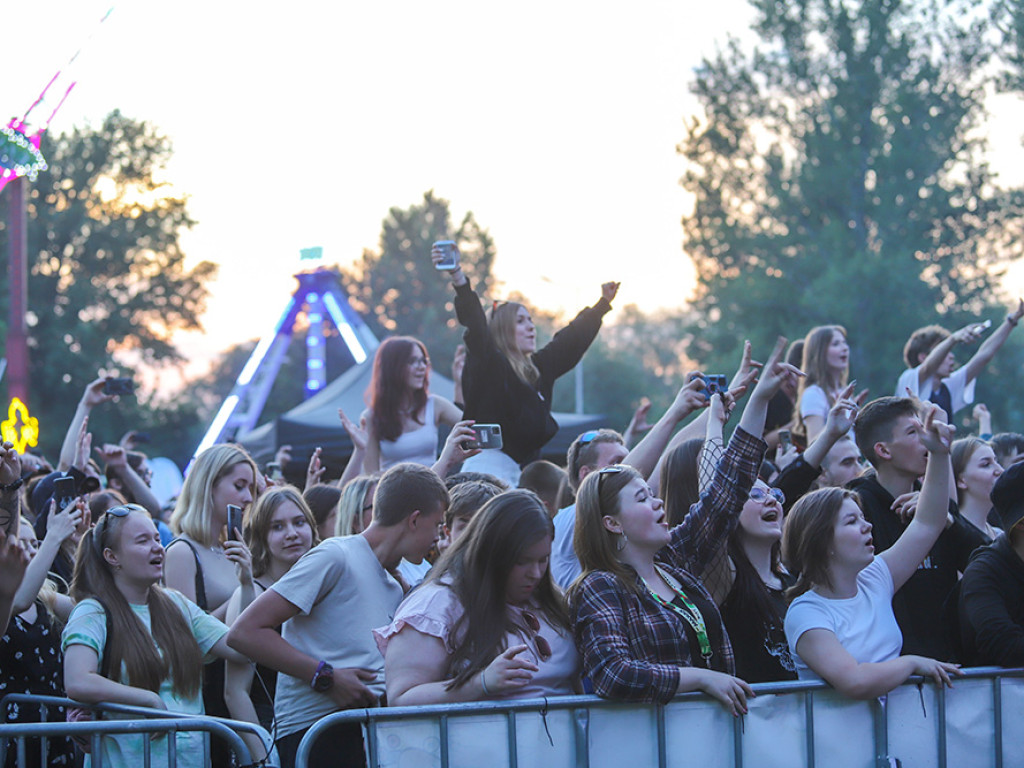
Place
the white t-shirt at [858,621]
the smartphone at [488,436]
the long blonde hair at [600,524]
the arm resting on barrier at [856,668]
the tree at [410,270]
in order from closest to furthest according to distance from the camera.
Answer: the arm resting on barrier at [856,668], the long blonde hair at [600,524], the white t-shirt at [858,621], the smartphone at [488,436], the tree at [410,270]

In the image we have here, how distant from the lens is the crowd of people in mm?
3791

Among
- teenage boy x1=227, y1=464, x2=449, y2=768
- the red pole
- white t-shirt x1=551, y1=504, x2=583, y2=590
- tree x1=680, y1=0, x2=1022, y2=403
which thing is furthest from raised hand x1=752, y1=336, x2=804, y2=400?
tree x1=680, y1=0, x2=1022, y2=403

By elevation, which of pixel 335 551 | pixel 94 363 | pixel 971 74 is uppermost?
pixel 971 74

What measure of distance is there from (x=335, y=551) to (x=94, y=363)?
132 feet

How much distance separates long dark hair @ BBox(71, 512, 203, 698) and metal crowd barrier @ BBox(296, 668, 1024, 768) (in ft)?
2.97

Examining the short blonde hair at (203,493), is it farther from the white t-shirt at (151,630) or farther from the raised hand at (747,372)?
the raised hand at (747,372)

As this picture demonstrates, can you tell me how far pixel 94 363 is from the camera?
42.1m

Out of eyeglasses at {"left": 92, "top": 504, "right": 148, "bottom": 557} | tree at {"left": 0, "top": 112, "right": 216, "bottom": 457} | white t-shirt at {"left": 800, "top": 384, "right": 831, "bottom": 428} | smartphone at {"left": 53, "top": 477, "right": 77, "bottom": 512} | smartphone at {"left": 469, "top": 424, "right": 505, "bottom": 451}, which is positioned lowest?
eyeglasses at {"left": 92, "top": 504, "right": 148, "bottom": 557}

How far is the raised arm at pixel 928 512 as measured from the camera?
439cm

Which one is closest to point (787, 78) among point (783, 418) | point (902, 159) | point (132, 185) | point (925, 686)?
point (902, 159)

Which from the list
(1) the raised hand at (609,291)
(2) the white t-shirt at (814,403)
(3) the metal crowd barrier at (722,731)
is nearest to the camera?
(3) the metal crowd barrier at (722,731)

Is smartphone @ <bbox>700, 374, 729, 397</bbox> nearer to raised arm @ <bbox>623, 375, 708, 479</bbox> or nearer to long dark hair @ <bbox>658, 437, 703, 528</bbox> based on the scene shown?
raised arm @ <bbox>623, 375, 708, 479</bbox>

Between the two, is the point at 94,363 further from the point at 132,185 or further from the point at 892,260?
the point at 892,260

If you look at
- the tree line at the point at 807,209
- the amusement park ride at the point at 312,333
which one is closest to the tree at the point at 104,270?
the tree line at the point at 807,209
